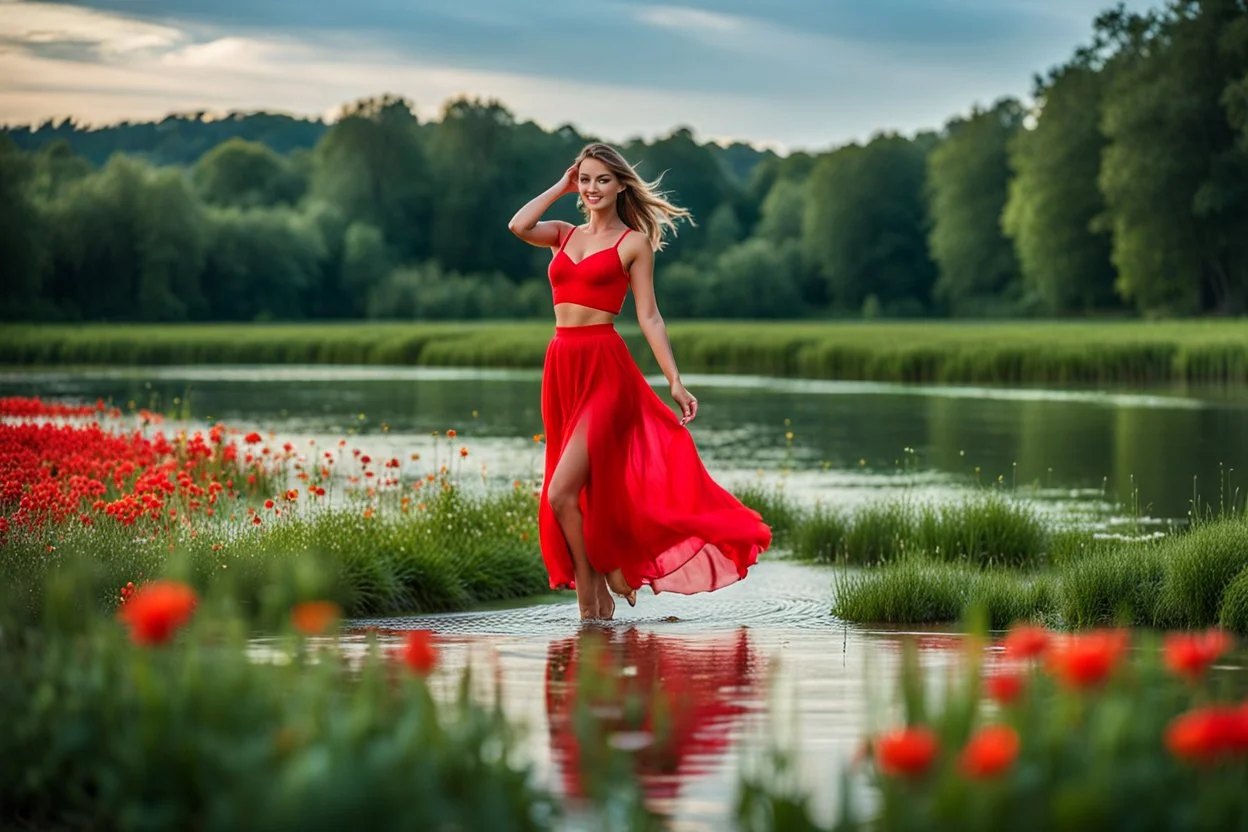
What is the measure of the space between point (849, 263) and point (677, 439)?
93777mm

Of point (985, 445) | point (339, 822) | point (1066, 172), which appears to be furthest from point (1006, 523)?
point (1066, 172)

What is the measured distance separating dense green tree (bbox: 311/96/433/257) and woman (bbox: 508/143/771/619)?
10023 centimetres

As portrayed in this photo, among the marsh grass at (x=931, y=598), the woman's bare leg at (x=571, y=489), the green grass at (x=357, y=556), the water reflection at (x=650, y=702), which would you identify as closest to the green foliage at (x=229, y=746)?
the water reflection at (x=650, y=702)

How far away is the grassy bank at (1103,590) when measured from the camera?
337 inches

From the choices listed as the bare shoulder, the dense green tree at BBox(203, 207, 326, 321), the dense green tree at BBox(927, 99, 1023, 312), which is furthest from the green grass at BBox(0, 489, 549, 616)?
the dense green tree at BBox(927, 99, 1023, 312)

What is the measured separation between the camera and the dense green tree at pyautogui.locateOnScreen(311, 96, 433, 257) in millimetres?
107500

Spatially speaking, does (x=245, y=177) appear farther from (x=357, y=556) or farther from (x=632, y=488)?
(x=632, y=488)

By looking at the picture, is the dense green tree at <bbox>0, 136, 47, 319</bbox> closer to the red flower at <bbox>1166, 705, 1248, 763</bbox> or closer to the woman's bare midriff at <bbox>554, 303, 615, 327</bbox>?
the woman's bare midriff at <bbox>554, 303, 615, 327</bbox>

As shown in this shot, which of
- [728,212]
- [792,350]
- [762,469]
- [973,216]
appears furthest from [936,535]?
[728,212]

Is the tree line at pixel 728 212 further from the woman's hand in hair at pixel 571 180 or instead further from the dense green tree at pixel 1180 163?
the woman's hand in hair at pixel 571 180

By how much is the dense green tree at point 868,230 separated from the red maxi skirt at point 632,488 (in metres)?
91.5

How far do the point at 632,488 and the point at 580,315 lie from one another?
89 centimetres

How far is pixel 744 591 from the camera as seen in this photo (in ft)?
36.3

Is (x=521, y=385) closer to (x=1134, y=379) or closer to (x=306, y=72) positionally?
(x=1134, y=379)
